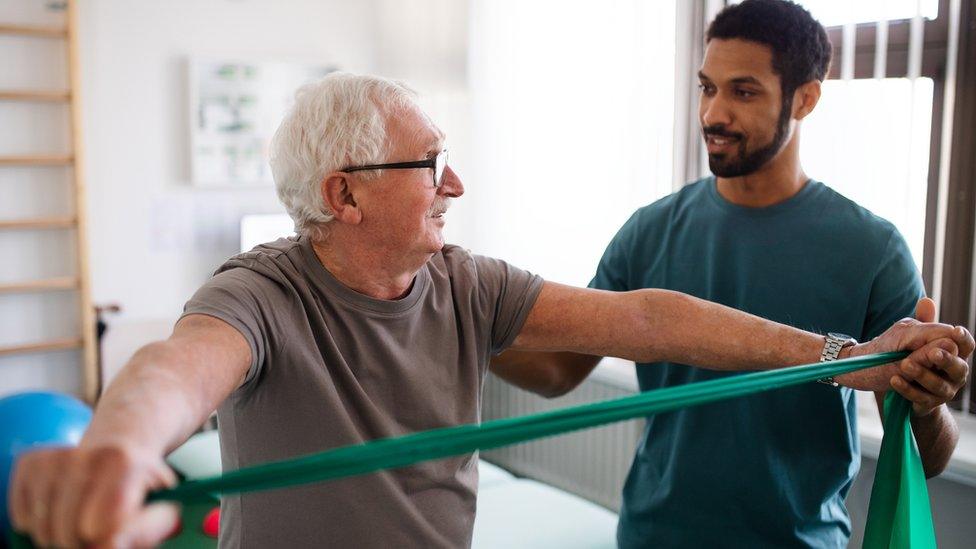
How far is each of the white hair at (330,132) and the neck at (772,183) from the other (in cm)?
81

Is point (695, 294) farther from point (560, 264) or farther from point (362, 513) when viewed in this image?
point (560, 264)

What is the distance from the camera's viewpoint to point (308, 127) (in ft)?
4.93

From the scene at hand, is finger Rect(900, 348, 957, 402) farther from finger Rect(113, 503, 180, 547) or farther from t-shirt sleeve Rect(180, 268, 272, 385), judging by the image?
finger Rect(113, 503, 180, 547)

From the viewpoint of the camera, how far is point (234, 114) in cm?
477

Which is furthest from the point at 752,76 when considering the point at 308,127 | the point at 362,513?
the point at 362,513

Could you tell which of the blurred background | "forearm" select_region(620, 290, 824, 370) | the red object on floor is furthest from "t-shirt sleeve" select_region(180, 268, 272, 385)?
the red object on floor

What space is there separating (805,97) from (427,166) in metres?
1.01

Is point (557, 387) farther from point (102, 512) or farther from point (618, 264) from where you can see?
point (102, 512)

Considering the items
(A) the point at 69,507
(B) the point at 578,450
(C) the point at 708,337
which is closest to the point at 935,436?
(C) the point at 708,337

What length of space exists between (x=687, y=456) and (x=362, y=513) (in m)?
0.83

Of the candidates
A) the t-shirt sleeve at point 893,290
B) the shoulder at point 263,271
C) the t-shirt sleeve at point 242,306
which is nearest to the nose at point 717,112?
the t-shirt sleeve at point 893,290

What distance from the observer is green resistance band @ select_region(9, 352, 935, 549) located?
90cm

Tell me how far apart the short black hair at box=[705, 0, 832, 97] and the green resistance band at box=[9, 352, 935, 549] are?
0.81m

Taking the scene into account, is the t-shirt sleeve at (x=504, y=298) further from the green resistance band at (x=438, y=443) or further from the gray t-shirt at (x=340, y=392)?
the green resistance band at (x=438, y=443)
